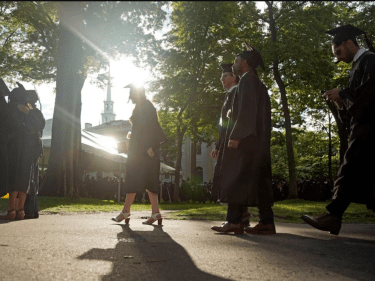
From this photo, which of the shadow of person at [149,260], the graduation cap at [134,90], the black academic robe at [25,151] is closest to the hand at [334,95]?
the shadow of person at [149,260]

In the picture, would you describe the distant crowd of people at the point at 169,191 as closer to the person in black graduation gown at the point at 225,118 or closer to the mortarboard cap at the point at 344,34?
the person in black graduation gown at the point at 225,118

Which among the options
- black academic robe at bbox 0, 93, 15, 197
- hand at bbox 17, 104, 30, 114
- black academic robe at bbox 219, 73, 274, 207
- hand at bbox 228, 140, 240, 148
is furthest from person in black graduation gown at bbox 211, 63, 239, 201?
hand at bbox 17, 104, 30, 114

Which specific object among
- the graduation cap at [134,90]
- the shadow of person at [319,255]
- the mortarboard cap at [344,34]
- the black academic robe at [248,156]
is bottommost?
the shadow of person at [319,255]

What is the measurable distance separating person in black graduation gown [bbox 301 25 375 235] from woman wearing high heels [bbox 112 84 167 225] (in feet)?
8.55

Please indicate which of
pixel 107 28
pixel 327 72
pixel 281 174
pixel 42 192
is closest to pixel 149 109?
pixel 107 28

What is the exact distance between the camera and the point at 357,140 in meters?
4.16

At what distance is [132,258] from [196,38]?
1.63m

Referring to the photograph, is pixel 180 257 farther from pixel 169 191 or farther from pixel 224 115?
pixel 169 191

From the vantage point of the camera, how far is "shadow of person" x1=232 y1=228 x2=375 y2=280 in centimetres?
280

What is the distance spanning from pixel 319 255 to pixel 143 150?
3424 mm

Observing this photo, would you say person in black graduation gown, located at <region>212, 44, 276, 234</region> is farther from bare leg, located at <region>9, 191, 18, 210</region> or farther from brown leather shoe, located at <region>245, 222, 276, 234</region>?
bare leg, located at <region>9, 191, 18, 210</region>

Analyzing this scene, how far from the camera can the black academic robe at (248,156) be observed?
4812 mm

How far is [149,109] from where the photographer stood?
6.47 m

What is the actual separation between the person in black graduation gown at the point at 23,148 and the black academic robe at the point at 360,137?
4.74 metres
